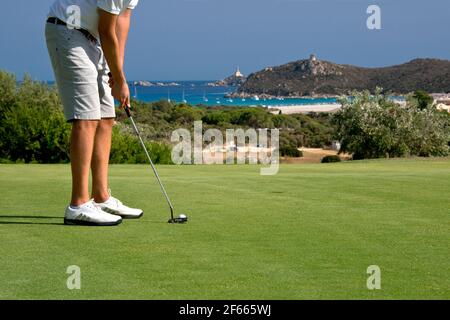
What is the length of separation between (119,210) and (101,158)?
1.84 ft

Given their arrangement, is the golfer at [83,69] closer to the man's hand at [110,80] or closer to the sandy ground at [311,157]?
the man's hand at [110,80]

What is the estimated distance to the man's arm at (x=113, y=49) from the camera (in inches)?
274

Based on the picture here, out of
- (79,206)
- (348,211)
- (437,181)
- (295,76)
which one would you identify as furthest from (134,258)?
(295,76)

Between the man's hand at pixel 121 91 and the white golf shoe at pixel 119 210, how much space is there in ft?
3.22

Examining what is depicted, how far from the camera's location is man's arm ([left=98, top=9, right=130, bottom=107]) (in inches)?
274

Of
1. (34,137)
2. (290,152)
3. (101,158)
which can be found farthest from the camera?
(290,152)

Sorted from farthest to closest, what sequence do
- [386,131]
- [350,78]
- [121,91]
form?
[350,78] < [386,131] < [121,91]

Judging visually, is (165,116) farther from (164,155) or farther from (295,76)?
(295,76)

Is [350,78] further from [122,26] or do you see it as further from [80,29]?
[80,29]

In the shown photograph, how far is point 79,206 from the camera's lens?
7035 millimetres

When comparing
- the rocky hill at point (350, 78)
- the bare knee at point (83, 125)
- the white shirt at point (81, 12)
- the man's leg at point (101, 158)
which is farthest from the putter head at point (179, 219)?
the rocky hill at point (350, 78)

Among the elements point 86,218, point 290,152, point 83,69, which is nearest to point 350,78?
point 290,152

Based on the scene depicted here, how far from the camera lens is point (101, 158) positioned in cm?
761
